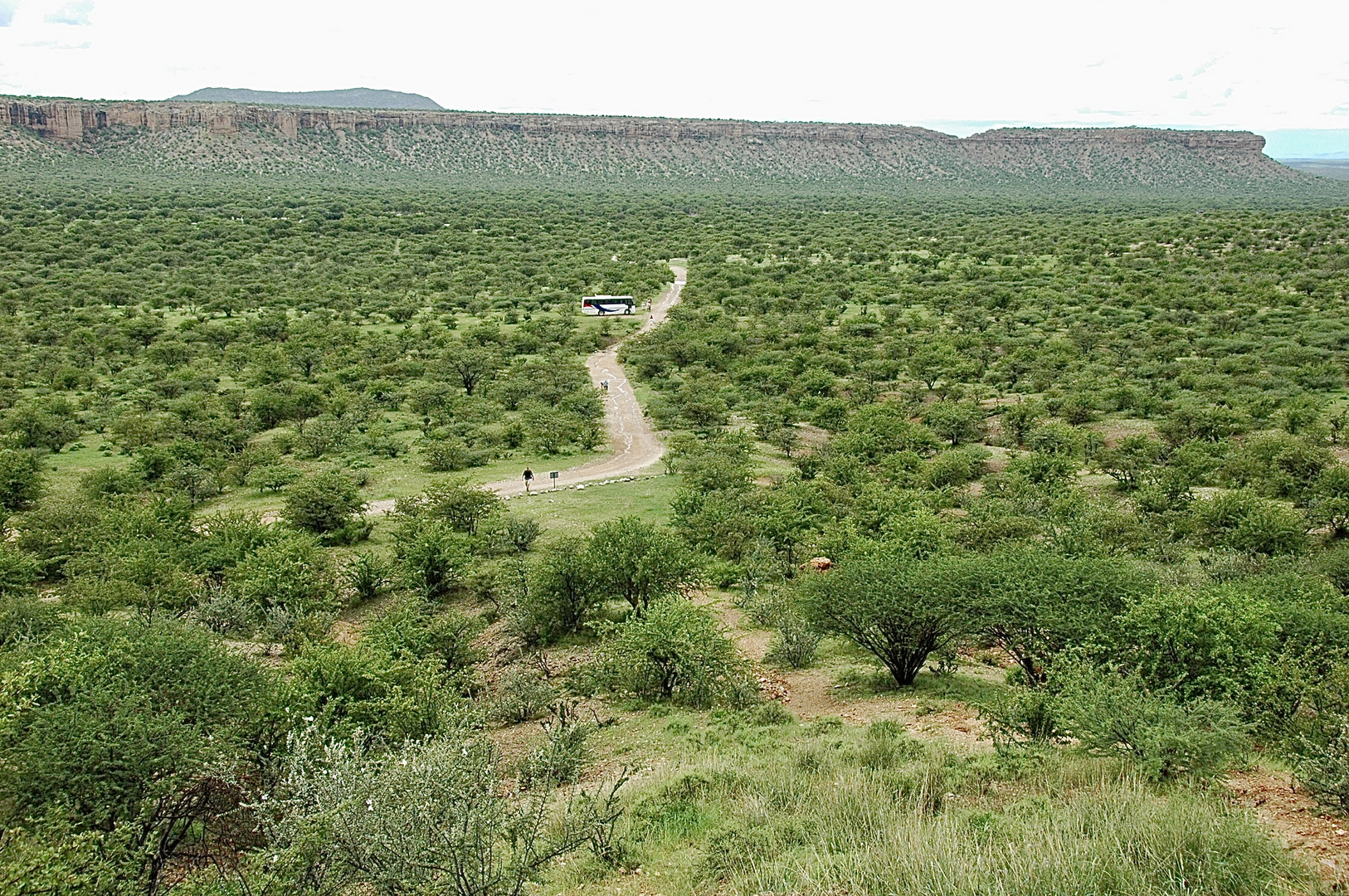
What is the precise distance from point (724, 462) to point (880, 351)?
2703 cm

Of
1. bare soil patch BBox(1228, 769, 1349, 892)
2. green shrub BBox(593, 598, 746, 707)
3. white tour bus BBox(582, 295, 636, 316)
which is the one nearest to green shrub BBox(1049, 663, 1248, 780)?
bare soil patch BBox(1228, 769, 1349, 892)

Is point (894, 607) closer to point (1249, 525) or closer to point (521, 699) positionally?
point (521, 699)

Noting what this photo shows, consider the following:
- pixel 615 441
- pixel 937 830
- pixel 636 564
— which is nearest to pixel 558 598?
pixel 636 564

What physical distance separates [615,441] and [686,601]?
24.1 metres

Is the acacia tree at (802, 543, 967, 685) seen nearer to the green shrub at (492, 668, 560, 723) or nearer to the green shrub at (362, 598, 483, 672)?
the green shrub at (492, 668, 560, 723)

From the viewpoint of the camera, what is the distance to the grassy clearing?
9.48 metres

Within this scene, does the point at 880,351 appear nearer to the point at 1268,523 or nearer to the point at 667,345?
the point at 667,345

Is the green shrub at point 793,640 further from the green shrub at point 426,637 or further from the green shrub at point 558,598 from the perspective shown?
the green shrub at point 426,637

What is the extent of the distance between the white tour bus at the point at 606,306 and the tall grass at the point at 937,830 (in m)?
63.2

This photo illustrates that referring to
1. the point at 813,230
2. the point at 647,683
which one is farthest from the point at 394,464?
the point at 813,230

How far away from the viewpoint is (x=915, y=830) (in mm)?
10672

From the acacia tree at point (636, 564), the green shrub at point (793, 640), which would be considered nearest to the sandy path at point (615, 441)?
the acacia tree at point (636, 564)

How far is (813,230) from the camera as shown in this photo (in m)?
118

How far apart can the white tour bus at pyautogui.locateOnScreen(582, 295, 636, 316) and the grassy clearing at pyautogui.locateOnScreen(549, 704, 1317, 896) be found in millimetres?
62473
